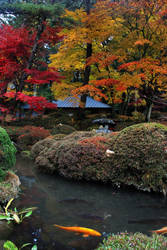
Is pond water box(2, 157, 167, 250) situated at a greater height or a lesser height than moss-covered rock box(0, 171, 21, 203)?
lesser

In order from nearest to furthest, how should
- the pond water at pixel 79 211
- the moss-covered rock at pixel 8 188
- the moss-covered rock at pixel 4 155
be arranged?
1. the pond water at pixel 79 211
2. the moss-covered rock at pixel 8 188
3. the moss-covered rock at pixel 4 155

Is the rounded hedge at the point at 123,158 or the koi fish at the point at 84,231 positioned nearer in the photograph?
the koi fish at the point at 84,231

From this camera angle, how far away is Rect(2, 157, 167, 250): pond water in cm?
331

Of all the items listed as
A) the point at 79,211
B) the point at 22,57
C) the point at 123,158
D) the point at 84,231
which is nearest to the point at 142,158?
the point at 123,158

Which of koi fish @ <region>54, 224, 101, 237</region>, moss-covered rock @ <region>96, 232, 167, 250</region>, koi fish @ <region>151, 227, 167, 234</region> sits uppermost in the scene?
moss-covered rock @ <region>96, 232, 167, 250</region>

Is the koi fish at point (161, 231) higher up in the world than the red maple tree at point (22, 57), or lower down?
lower down

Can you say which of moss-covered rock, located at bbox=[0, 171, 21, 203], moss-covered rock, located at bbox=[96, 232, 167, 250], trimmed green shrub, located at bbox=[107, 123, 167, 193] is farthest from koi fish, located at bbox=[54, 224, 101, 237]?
trimmed green shrub, located at bbox=[107, 123, 167, 193]

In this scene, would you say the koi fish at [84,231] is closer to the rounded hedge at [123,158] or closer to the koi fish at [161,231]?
the koi fish at [161,231]

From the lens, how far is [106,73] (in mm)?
13867

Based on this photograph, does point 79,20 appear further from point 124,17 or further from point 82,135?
point 82,135

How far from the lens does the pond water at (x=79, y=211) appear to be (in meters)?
3.31

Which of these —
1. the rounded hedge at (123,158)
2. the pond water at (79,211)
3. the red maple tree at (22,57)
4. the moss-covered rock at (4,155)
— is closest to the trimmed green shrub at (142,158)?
the rounded hedge at (123,158)

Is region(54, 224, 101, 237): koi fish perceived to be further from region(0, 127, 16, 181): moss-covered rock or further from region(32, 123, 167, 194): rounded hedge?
region(32, 123, 167, 194): rounded hedge

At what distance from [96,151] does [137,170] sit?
118cm
